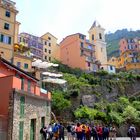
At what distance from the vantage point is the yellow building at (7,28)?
44.0m

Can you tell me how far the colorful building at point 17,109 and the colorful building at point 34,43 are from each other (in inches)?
1888

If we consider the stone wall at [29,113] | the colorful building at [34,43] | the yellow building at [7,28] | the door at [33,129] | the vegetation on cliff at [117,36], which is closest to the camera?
the stone wall at [29,113]

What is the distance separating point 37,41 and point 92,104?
112ft

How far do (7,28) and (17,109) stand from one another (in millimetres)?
29702

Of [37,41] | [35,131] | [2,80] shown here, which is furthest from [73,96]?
[37,41]

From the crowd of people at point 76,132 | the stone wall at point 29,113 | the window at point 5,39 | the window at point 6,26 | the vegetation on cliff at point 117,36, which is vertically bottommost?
the crowd of people at point 76,132

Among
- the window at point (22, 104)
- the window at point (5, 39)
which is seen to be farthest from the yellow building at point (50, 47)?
the window at point (22, 104)

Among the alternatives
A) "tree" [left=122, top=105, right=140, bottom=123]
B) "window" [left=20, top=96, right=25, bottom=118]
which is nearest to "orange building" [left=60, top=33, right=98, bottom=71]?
"tree" [left=122, top=105, right=140, bottom=123]

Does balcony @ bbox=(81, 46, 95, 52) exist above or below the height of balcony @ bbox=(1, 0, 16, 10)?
below

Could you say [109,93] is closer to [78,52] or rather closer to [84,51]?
[78,52]

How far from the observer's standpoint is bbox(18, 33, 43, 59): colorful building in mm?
70750

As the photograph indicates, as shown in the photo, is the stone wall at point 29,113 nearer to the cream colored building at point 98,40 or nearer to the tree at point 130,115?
the tree at point 130,115

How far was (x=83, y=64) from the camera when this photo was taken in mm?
66750

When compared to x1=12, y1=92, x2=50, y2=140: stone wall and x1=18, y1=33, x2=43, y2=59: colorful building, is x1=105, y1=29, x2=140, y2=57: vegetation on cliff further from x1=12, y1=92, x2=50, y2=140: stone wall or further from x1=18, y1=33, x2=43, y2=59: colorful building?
x1=12, y1=92, x2=50, y2=140: stone wall
